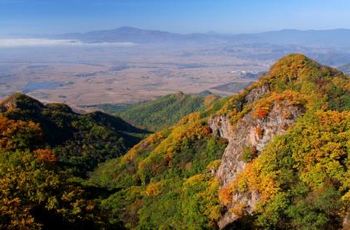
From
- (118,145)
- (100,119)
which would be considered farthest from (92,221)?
(100,119)

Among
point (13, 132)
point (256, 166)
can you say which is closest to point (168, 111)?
point (13, 132)

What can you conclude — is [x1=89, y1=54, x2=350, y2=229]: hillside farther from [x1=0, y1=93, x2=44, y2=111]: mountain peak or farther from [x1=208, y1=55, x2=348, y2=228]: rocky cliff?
[x1=0, y1=93, x2=44, y2=111]: mountain peak

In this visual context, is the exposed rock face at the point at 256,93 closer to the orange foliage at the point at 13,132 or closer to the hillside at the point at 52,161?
the hillside at the point at 52,161

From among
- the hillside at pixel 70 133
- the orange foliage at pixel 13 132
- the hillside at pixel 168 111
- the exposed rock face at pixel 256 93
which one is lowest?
the hillside at pixel 168 111

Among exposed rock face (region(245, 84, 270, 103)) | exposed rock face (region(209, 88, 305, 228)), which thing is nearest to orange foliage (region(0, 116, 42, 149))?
exposed rock face (region(209, 88, 305, 228))

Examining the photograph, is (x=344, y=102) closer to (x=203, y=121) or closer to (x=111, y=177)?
(x=203, y=121)

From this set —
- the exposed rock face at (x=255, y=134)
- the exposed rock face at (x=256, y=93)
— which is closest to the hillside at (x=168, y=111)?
the exposed rock face at (x=256, y=93)

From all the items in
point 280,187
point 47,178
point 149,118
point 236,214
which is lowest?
point 149,118

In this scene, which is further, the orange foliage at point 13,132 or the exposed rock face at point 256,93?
the exposed rock face at point 256,93
